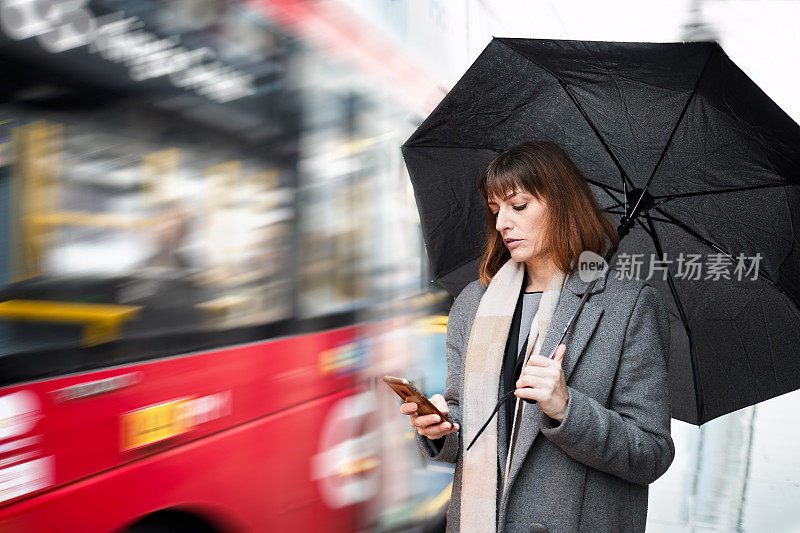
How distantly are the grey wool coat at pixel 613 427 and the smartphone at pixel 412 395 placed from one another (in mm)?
160

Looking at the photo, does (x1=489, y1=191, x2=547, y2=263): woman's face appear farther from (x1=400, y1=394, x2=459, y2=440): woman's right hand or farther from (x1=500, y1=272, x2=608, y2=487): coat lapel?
(x1=400, y1=394, x2=459, y2=440): woman's right hand

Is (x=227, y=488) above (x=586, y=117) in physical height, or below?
below

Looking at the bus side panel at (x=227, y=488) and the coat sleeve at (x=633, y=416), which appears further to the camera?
the bus side panel at (x=227, y=488)

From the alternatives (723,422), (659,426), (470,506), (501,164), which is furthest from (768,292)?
(723,422)

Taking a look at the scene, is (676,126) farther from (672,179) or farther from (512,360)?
(512,360)

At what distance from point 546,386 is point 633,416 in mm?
285

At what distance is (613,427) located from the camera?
1.62 m

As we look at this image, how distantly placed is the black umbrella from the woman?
35 cm

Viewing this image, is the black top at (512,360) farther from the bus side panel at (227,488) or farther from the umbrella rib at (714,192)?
the bus side panel at (227,488)

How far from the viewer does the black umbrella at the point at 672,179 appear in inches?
78.1

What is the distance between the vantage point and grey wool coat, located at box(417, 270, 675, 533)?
1680mm

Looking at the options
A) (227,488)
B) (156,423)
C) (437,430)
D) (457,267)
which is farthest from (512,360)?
(227,488)
